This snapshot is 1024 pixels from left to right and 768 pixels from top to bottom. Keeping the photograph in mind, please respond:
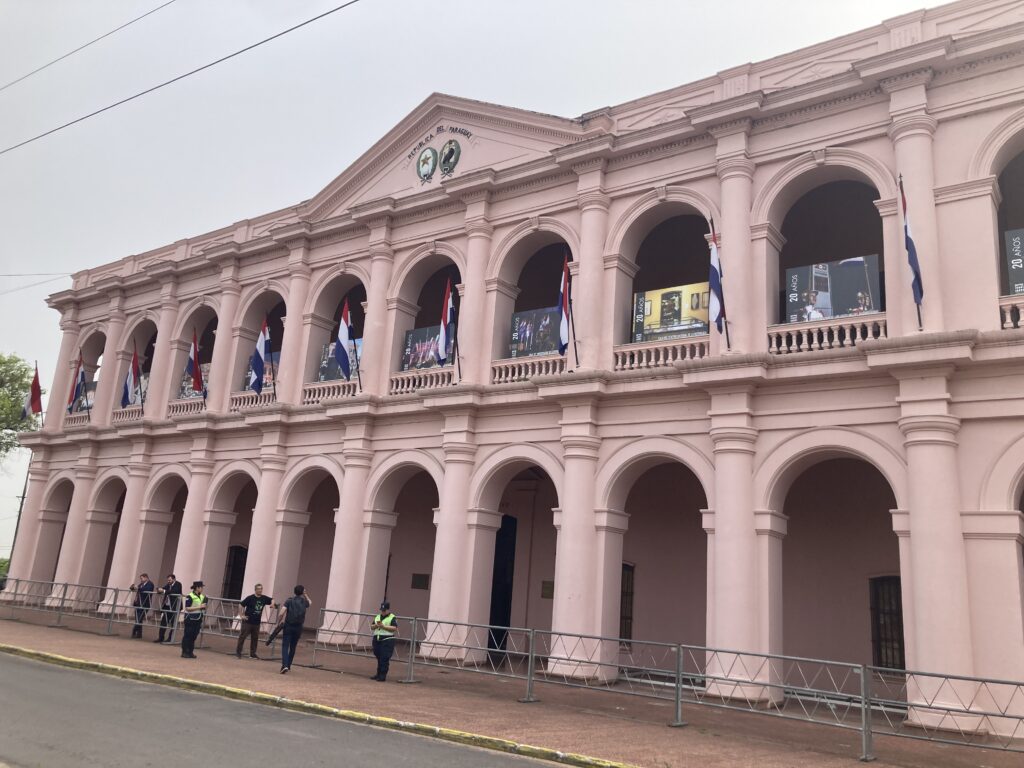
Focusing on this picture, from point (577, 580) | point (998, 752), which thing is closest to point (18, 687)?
point (577, 580)

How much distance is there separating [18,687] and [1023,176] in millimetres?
18278

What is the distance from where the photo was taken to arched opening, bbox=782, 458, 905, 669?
15.1m

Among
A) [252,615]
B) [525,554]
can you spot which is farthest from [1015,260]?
[252,615]

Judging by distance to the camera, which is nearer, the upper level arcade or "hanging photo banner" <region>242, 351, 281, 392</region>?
the upper level arcade

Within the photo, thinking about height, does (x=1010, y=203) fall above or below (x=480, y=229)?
below

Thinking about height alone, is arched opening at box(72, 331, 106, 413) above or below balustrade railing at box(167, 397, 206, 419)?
above

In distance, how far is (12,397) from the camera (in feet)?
135

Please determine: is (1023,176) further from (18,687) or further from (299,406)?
(18,687)

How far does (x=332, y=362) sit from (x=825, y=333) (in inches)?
496

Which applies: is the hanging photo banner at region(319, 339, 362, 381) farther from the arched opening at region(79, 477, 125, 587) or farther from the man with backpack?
the arched opening at region(79, 477, 125, 587)

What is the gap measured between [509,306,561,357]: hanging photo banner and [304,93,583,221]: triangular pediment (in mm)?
3603

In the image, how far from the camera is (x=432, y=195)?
19625 millimetres

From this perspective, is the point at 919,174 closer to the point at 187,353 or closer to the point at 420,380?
the point at 420,380

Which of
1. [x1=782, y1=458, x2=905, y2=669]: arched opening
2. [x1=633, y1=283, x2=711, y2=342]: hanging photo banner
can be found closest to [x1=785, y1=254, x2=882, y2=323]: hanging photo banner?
[x1=633, y1=283, x2=711, y2=342]: hanging photo banner
